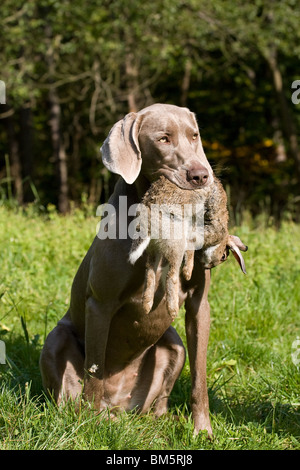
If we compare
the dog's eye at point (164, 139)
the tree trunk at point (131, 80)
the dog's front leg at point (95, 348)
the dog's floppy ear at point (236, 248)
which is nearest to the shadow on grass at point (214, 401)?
the dog's front leg at point (95, 348)

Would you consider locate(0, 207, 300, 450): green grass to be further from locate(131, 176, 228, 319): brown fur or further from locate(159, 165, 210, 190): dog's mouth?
locate(159, 165, 210, 190): dog's mouth

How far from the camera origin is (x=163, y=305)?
2.99 m

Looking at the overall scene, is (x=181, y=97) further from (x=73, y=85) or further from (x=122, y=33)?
(x=122, y=33)

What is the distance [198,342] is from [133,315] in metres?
0.35

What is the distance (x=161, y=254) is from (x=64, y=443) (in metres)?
0.89

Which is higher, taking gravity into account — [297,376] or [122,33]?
[122,33]

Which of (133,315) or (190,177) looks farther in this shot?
(133,315)

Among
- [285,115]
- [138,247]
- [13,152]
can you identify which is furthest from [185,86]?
[138,247]

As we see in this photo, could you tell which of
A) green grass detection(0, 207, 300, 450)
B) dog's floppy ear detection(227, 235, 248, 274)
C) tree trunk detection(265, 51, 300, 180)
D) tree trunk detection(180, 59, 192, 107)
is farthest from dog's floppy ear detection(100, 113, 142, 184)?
tree trunk detection(180, 59, 192, 107)

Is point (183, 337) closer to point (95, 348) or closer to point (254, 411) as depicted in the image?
point (254, 411)

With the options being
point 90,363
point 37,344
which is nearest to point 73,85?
point 37,344

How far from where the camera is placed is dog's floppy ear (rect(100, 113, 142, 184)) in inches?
107

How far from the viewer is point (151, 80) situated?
1220 centimetres

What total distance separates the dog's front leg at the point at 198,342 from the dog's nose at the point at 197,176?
50 cm
